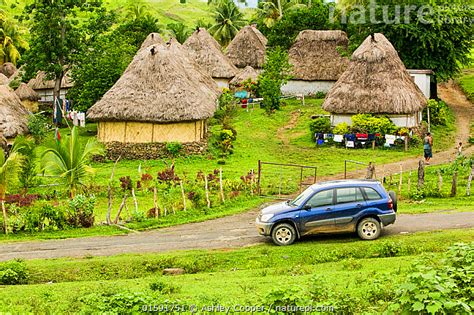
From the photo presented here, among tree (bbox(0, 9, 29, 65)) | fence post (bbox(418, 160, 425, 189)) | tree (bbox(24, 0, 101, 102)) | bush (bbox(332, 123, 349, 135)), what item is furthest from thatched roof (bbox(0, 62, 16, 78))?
fence post (bbox(418, 160, 425, 189))

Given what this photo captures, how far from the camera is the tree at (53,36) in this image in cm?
4756

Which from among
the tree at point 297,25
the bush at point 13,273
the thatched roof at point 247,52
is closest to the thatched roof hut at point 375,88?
the tree at point 297,25

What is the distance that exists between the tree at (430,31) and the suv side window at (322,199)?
29942mm

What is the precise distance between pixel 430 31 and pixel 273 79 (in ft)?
36.7

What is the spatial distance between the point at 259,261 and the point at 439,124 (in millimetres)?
28526

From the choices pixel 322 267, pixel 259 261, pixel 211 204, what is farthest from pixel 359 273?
pixel 211 204

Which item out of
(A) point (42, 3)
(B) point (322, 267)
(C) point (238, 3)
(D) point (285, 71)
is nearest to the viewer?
(B) point (322, 267)

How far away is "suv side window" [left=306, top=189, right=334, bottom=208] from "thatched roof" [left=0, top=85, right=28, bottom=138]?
83.5ft

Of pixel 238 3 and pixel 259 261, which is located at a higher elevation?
pixel 238 3

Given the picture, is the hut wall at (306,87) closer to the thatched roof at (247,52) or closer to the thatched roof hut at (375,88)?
the thatched roof at (247,52)

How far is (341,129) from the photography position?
4053 cm

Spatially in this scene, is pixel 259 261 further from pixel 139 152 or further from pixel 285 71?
pixel 285 71

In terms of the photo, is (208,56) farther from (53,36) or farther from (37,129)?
(37,129)

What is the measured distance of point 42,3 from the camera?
48250mm
